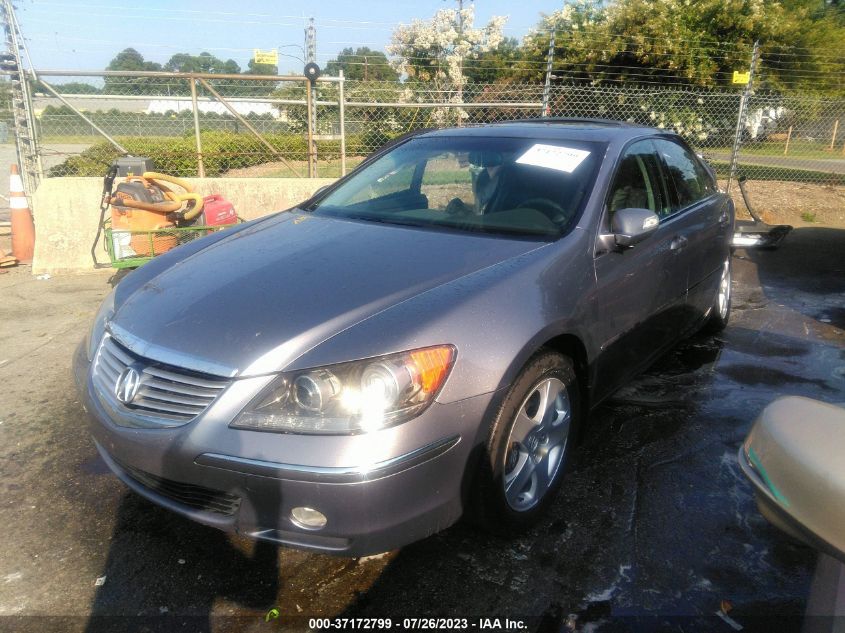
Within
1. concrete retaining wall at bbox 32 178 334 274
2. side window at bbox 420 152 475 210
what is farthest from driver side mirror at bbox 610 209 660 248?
concrete retaining wall at bbox 32 178 334 274

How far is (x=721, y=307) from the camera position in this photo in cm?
513

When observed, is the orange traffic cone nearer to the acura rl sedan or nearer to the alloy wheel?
the acura rl sedan

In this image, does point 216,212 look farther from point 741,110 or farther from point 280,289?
point 741,110

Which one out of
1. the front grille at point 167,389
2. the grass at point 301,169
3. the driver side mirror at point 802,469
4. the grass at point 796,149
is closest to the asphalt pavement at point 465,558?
the front grille at point 167,389

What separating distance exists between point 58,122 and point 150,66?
4.57 metres

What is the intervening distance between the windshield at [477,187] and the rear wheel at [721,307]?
6.76ft

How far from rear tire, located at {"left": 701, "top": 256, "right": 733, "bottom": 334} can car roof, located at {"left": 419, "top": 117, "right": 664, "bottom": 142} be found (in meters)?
1.29

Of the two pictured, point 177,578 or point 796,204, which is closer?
point 177,578

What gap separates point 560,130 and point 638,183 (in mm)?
525

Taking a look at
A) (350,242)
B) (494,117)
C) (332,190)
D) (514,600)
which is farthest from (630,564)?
(494,117)

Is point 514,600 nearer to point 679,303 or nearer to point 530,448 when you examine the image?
point 530,448

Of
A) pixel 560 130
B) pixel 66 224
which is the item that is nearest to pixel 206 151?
pixel 66 224

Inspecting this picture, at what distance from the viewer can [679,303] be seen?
3982 millimetres

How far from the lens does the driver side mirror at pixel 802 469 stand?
1206mm
